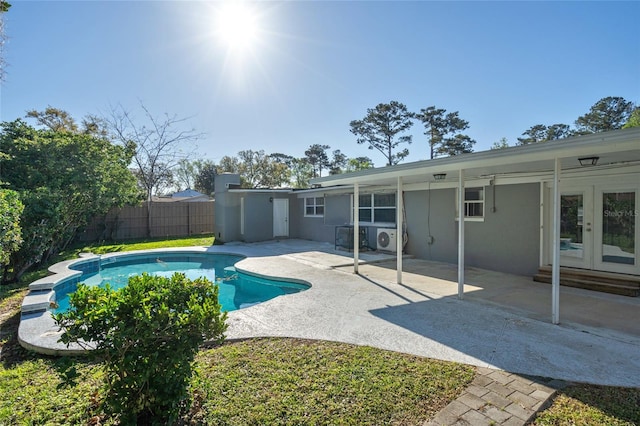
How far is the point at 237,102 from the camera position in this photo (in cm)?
1523

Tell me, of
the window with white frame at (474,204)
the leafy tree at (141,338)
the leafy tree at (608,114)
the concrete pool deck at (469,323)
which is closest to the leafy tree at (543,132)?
the leafy tree at (608,114)

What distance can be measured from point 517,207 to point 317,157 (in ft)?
116

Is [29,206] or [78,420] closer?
[78,420]

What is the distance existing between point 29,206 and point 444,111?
3188 cm

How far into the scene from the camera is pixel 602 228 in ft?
Answer: 22.9

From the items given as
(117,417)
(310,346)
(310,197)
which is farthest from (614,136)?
(310,197)

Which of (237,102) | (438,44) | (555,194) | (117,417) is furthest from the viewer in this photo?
(237,102)

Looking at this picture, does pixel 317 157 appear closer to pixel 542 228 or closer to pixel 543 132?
pixel 543 132

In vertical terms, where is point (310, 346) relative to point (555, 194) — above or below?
below

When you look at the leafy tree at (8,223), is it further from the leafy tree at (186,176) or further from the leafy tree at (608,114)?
the leafy tree at (186,176)

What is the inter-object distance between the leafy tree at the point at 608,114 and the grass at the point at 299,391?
31652mm

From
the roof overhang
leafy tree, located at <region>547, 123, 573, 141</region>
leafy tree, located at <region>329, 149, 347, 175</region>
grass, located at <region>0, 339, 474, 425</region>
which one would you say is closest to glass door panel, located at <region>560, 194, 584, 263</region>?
the roof overhang

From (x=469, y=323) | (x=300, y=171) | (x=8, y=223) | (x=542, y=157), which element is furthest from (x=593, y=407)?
(x=300, y=171)

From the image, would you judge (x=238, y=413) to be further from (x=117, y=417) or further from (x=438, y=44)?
(x=438, y=44)
